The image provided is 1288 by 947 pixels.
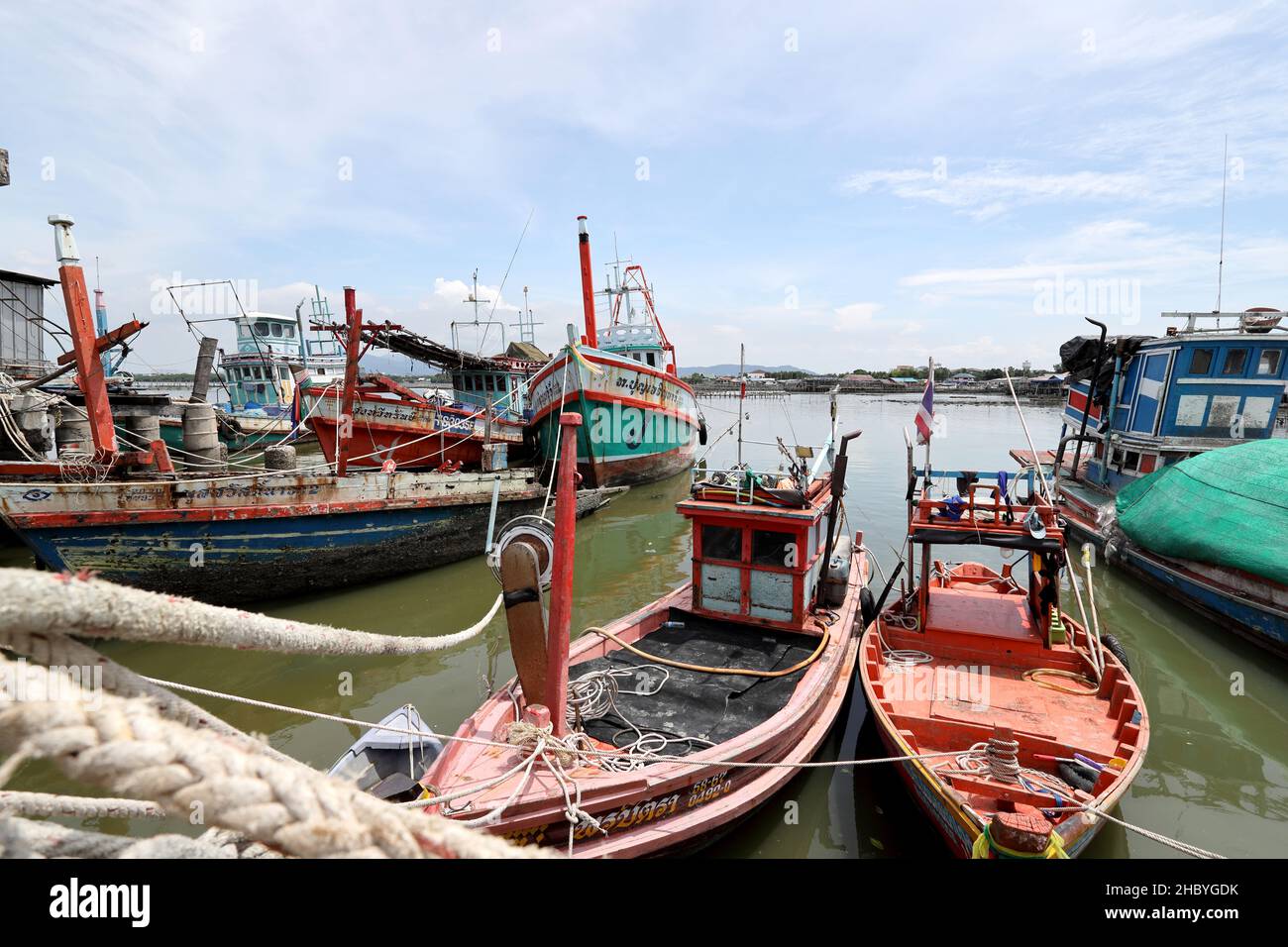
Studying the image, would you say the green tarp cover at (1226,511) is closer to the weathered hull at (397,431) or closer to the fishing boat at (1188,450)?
the fishing boat at (1188,450)

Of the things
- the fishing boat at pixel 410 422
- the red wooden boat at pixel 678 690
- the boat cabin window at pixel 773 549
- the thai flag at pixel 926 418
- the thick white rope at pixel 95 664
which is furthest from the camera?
the fishing boat at pixel 410 422

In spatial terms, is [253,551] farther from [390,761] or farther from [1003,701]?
[1003,701]

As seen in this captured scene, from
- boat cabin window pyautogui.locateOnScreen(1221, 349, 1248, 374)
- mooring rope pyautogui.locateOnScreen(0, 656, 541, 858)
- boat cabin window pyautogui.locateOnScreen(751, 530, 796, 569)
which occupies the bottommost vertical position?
boat cabin window pyautogui.locateOnScreen(751, 530, 796, 569)

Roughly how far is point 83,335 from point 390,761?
9120 millimetres

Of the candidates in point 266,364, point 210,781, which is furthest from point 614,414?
point 266,364

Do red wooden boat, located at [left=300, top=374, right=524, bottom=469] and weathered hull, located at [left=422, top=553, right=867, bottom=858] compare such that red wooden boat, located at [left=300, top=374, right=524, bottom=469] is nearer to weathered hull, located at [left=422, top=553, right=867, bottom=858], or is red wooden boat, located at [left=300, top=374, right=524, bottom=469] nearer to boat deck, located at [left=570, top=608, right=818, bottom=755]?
boat deck, located at [left=570, top=608, right=818, bottom=755]

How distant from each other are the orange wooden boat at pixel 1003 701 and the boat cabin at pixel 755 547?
1107mm

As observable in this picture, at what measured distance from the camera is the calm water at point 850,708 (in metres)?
5.93

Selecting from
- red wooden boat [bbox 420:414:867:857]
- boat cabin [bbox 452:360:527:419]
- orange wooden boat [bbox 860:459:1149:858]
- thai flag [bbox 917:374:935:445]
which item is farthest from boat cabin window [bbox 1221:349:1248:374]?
boat cabin [bbox 452:360:527:419]

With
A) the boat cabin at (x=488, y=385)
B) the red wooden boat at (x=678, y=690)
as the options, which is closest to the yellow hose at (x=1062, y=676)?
the red wooden boat at (x=678, y=690)

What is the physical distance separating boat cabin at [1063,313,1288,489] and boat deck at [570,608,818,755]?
1225 cm

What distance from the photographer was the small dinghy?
5219 mm

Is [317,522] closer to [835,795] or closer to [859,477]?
[835,795]
